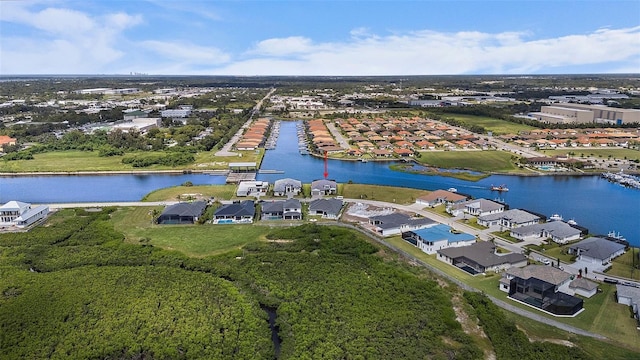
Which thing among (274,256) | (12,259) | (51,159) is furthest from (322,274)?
(51,159)

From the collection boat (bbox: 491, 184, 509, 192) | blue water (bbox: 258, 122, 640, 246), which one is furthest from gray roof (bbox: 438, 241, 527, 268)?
boat (bbox: 491, 184, 509, 192)

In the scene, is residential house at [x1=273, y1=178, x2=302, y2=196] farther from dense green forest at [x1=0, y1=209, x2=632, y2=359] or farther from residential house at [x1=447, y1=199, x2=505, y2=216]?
residential house at [x1=447, y1=199, x2=505, y2=216]

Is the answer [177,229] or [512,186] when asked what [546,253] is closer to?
[512,186]

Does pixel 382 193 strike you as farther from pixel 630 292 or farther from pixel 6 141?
pixel 6 141

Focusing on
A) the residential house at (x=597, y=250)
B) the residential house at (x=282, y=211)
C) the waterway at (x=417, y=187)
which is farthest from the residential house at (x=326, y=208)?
the residential house at (x=597, y=250)

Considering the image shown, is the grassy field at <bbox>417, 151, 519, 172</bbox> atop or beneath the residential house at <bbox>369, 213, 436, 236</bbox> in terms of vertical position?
atop

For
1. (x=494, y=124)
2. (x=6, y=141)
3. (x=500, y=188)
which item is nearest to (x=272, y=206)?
(x=500, y=188)
